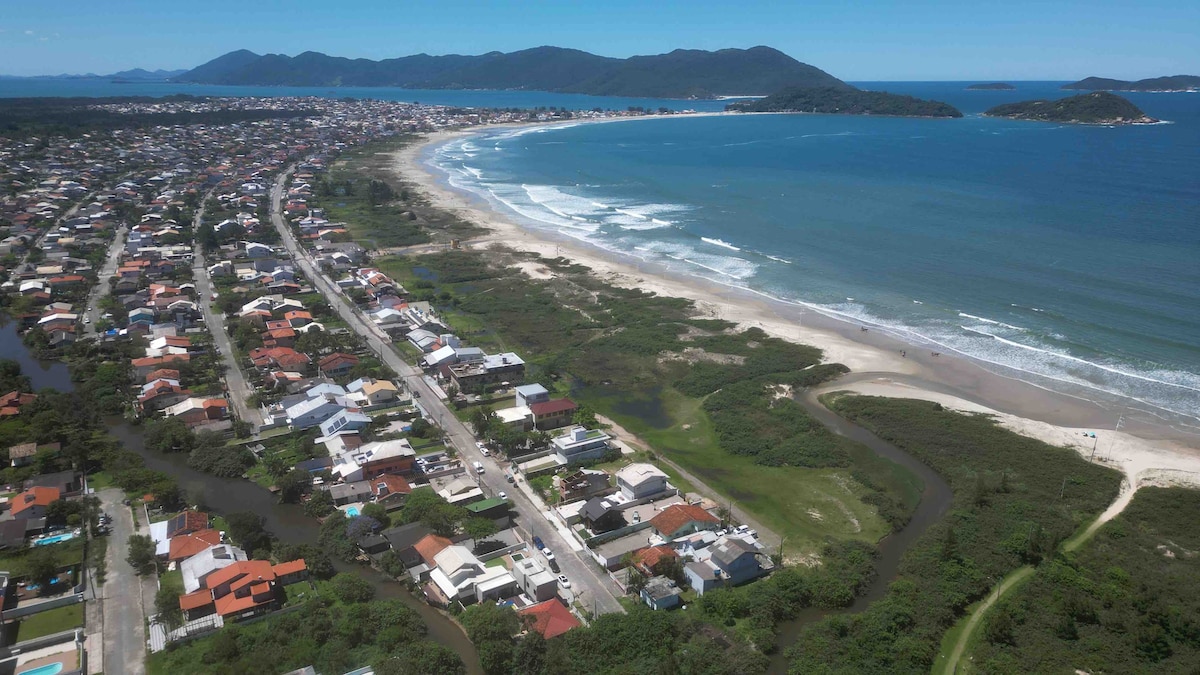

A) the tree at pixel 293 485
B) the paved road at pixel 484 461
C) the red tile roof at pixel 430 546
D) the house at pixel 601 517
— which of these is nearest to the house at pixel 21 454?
the tree at pixel 293 485

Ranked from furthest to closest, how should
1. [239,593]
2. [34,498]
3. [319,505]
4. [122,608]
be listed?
[319,505] → [34,498] → [122,608] → [239,593]

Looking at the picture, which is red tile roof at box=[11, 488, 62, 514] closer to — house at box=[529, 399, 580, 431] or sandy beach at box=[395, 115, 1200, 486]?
house at box=[529, 399, 580, 431]

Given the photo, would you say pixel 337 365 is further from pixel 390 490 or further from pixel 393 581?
pixel 393 581

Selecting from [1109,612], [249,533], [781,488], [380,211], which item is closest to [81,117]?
[380,211]

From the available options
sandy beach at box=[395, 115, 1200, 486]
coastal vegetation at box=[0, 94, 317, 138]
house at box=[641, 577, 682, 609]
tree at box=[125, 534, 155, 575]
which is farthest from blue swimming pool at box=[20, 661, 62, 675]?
coastal vegetation at box=[0, 94, 317, 138]

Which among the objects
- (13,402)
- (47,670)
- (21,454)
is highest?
(13,402)

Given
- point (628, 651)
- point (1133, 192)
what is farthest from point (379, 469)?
point (1133, 192)

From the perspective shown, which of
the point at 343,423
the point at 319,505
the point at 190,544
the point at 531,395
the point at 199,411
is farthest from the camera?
the point at 531,395
